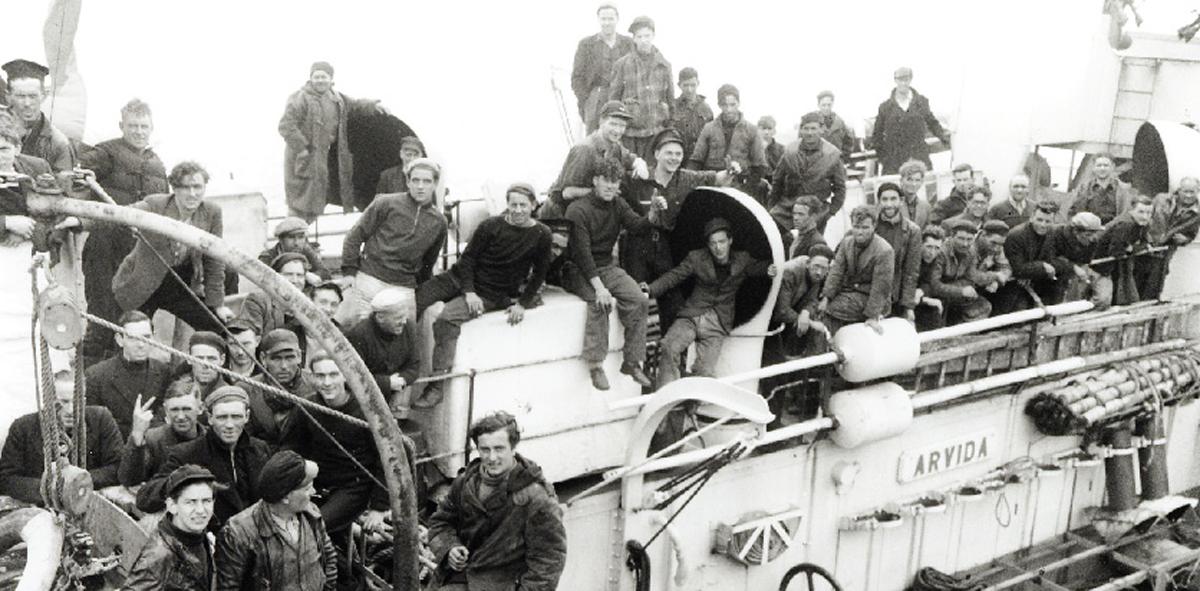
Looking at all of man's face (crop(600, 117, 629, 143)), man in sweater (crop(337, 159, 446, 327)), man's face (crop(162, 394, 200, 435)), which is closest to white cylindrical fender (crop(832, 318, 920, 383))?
man's face (crop(600, 117, 629, 143))

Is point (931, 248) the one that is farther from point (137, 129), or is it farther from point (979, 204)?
point (137, 129)

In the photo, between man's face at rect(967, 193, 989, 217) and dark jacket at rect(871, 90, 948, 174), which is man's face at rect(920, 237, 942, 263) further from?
dark jacket at rect(871, 90, 948, 174)

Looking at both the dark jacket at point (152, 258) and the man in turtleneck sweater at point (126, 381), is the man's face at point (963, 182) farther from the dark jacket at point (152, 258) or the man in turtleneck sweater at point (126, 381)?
the man in turtleneck sweater at point (126, 381)

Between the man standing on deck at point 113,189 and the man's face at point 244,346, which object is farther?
the man standing on deck at point 113,189

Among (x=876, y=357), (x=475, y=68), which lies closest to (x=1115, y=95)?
(x=876, y=357)

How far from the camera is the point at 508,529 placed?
6.12 metres

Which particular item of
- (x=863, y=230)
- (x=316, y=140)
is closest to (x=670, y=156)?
(x=863, y=230)

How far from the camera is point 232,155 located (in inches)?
1249

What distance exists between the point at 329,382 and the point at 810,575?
388cm

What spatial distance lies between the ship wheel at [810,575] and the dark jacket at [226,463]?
3.96m

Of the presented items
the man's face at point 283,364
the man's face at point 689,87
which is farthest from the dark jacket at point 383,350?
the man's face at point 689,87

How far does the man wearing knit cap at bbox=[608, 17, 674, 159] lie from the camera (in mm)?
10695

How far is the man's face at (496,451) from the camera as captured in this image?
5.85 metres

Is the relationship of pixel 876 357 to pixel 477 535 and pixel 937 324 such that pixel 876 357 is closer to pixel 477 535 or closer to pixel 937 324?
pixel 937 324
